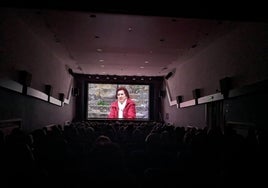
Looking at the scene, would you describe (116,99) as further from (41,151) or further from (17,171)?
(17,171)

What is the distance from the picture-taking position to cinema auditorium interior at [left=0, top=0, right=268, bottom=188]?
14.0 feet

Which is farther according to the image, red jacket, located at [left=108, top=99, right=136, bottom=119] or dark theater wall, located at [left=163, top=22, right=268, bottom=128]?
red jacket, located at [left=108, top=99, right=136, bottom=119]

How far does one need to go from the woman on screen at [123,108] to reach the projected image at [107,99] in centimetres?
36

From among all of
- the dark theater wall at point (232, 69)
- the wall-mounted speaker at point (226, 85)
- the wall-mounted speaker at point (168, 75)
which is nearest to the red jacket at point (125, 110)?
the wall-mounted speaker at point (168, 75)

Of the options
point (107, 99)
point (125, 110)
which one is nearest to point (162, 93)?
point (125, 110)

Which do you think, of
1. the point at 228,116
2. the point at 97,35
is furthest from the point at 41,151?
the point at 228,116

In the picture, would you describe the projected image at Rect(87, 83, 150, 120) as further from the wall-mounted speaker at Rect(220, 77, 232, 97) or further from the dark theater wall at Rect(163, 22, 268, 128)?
the wall-mounted speaker at Rect(220, 77, 232, 97)

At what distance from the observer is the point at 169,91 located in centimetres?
2528

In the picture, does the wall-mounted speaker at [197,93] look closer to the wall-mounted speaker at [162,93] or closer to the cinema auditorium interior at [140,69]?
the cinema auditorium interior at [140,69]

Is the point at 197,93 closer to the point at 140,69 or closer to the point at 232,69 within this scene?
the point at 232,69

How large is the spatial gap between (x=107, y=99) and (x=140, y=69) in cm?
503

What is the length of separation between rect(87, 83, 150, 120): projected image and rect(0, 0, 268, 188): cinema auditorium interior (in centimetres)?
284

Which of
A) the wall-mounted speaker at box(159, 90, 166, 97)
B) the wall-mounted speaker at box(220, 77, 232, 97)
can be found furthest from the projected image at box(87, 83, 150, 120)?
the wall-mounted speaker at box(220, 77, 232, 97)

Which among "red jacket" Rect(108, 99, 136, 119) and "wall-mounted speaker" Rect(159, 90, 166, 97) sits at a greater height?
"wall-mounted speaker" Rect(159, 90, 166, 97)
